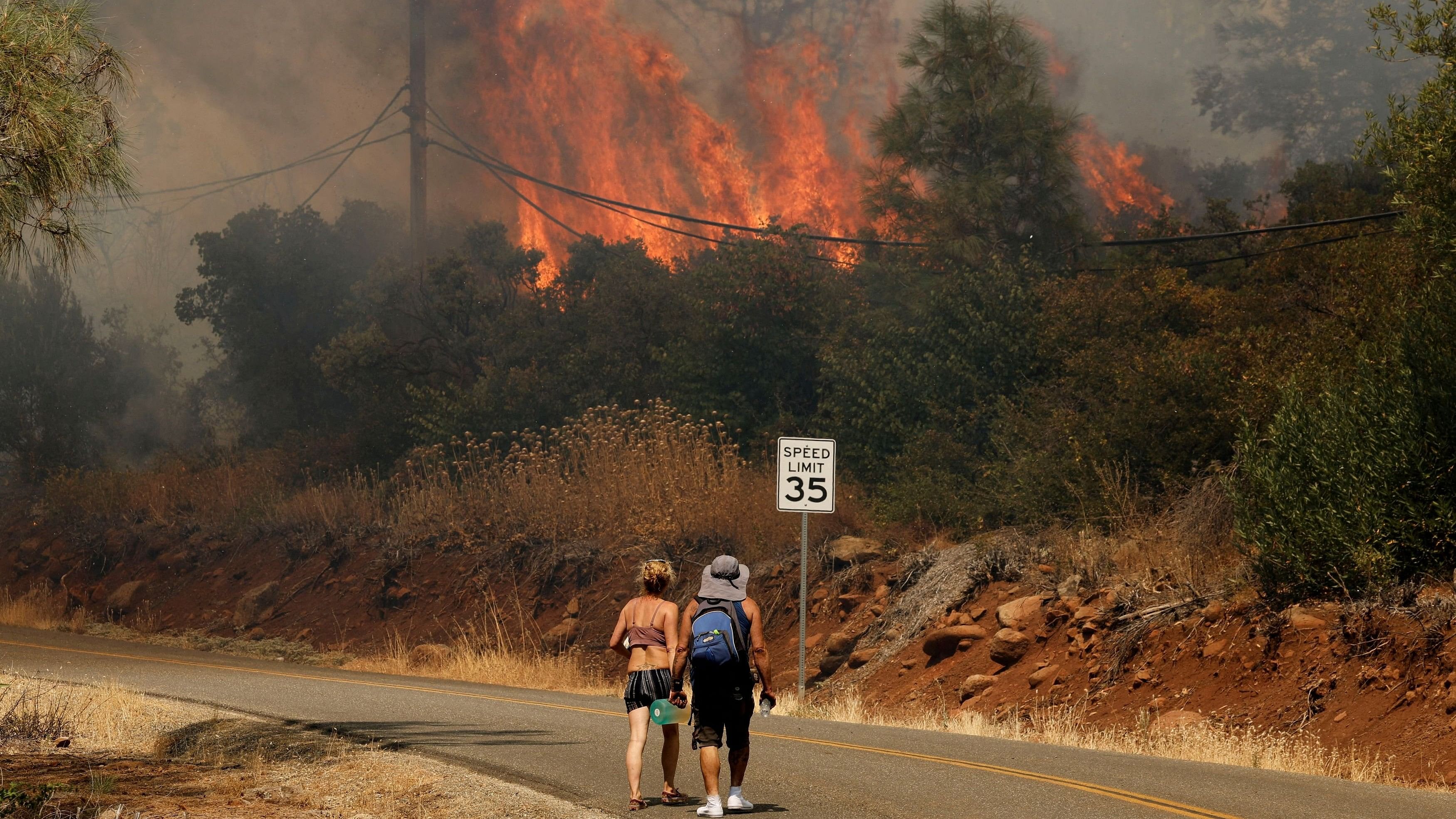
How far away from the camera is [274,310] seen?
5112cm

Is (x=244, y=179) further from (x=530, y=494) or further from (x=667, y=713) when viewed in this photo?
(x=667, y=713)

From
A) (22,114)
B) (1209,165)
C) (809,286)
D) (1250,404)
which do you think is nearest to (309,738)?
(22,114)

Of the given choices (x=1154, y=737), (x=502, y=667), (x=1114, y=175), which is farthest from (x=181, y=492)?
(x=1114, y=175)

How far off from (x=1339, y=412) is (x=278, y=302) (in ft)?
137

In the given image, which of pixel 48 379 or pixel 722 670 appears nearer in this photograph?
pixel 722 670

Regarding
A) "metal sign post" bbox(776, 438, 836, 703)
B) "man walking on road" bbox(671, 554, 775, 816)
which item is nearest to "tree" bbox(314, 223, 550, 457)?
"metal sign post" bbox(776, 438, 836, 703)

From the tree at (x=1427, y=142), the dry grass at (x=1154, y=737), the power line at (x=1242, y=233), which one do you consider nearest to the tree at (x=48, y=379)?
the power line at (x=1242, y=233)

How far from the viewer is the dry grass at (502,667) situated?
22.5 meters

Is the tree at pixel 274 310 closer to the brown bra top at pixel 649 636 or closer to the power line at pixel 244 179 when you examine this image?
the power line at pixel 244 179

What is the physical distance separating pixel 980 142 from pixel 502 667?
59.3ft

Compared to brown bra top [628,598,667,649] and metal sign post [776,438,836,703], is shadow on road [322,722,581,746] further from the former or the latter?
metal sign post [776,438,836,703]

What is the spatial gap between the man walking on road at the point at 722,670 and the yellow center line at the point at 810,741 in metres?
2.92

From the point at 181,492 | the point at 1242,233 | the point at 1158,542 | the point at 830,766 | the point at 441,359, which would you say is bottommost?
the point at 830,766

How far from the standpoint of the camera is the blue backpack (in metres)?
9.25
